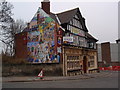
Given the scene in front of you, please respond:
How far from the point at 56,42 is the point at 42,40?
273 centimetres

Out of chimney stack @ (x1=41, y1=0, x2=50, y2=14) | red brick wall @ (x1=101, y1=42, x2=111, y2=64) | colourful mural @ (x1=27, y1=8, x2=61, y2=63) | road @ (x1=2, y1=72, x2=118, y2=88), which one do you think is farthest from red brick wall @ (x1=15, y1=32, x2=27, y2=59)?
red brick wall @ (x1=101, y1=42, x2=111, y2=64)

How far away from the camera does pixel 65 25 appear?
2438 cm

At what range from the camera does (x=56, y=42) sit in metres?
23.3

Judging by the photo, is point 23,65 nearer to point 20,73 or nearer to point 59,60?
point 20,73

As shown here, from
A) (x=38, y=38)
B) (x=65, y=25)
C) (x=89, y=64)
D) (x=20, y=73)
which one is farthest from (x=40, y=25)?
(x=89, y=64)

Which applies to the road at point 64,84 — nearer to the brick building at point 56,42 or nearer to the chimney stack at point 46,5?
the brick building at point 56,42

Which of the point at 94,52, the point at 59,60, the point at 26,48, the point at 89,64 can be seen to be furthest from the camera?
the point at 94,52

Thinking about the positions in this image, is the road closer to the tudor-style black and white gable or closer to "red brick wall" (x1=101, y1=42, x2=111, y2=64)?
the tudor-style black and white gable

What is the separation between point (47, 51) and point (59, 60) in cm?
260

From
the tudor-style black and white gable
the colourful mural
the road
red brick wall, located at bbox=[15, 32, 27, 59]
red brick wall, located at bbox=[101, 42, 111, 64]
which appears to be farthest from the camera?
red brick wall, located at bbox=[101, 42, 111, 64]

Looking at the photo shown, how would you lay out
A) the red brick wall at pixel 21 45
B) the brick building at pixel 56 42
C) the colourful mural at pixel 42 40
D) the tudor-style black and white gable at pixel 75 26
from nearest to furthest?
the brick building at pixel 56 42 → the colourful mural at pixel 42 40 → the tudor-style black and white gable at pixel 75 26 → the red brick wall at pixel 21 45

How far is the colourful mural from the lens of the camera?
23639 mm

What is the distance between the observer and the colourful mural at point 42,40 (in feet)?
77.6

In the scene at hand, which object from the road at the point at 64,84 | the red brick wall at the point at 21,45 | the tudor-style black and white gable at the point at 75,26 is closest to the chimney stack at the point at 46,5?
the tudor-style black and white gable at the point at 75,26
